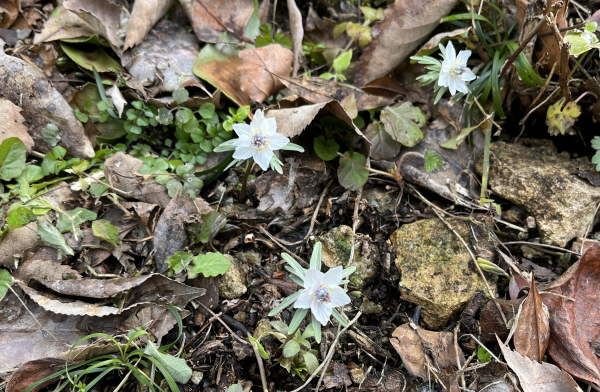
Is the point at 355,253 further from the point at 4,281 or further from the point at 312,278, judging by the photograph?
the point at 4,281

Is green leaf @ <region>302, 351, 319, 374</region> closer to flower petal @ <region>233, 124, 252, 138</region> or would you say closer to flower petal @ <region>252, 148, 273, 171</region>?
flower petal @ <region>252, 148, 273, 171</region>

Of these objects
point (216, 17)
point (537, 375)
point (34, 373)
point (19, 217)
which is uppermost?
point (216, 17)

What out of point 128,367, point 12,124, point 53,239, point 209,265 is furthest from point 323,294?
point 12,124

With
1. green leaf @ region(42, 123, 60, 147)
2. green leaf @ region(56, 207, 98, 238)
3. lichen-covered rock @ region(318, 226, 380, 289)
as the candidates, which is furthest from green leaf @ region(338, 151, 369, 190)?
green leaf @ region(42, 123, 60, 147)

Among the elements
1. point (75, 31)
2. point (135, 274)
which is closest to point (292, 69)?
point (75, 31)

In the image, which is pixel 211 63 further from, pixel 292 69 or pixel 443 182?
pixel 443 182

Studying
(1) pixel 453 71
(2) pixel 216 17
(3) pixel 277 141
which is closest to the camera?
(3) pixel 277 141
